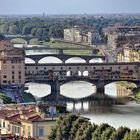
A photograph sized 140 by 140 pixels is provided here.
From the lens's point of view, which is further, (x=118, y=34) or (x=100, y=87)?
(x=118, y=34)

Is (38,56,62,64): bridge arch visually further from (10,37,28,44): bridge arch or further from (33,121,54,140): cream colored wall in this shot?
(33,121,54,140): cream colored wall

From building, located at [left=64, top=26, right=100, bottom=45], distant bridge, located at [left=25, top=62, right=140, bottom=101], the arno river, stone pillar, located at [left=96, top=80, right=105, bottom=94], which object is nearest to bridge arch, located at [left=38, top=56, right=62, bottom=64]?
distant bridge, located at [left=25, top=62, right=140, bottom=101]

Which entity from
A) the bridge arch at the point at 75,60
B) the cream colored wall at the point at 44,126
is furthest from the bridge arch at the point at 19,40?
the cream colored wall at the point at 44,126

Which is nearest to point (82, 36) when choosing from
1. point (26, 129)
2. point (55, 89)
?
point (55, 89)

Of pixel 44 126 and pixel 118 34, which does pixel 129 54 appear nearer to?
pixel 118 34

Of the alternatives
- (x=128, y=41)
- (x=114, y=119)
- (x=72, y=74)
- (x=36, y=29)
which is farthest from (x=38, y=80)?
(x=36, y=29)

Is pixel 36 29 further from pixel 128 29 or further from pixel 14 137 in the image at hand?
pixel 14 137
